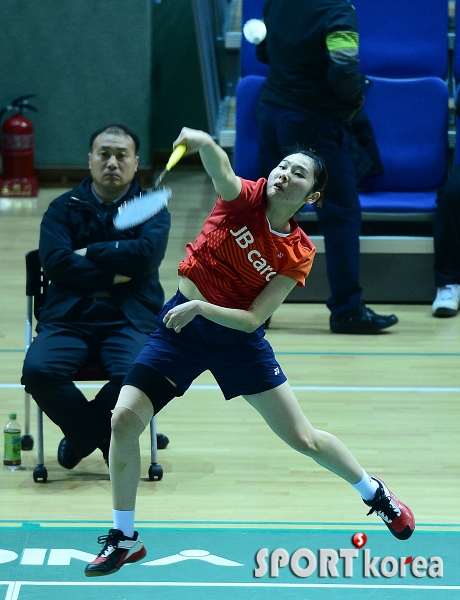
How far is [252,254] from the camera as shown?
3.15 metres

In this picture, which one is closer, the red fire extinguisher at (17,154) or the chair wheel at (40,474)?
the chair wheel at (40,474)

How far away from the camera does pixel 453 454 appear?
4273mm

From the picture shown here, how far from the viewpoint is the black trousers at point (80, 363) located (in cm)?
390

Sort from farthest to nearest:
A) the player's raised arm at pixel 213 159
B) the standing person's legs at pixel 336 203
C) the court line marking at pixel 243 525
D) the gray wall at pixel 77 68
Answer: the gray wall at pixel 77 68 → the standing person's legs at pixel 336 203 → the court line marking at pixel 243 525 → the player's raised arm at pixel 213 159

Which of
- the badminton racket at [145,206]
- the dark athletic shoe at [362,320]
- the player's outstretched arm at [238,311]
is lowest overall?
the dark athletic shoe at [362,320]

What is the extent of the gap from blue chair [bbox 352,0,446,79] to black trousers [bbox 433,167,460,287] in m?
0.98

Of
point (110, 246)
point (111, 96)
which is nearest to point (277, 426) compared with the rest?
point (110, 246)

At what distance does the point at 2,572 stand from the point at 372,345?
9.61ft

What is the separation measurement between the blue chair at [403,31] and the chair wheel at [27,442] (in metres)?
3.63

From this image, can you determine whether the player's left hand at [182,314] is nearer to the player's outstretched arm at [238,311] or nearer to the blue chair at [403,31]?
the player's outstretched arm at [238,311]

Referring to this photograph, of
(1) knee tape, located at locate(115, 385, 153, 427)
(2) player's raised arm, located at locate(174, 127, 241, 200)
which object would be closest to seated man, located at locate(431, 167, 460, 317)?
(2) player's raised arm, located at locate(174, 127, 241, 200)

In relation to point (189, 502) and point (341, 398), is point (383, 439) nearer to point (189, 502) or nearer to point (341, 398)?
point (341, 398)

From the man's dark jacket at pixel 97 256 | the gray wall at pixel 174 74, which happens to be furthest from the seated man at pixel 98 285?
the gray wall at pixel 174 74

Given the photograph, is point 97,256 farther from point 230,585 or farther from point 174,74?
point 174,74
